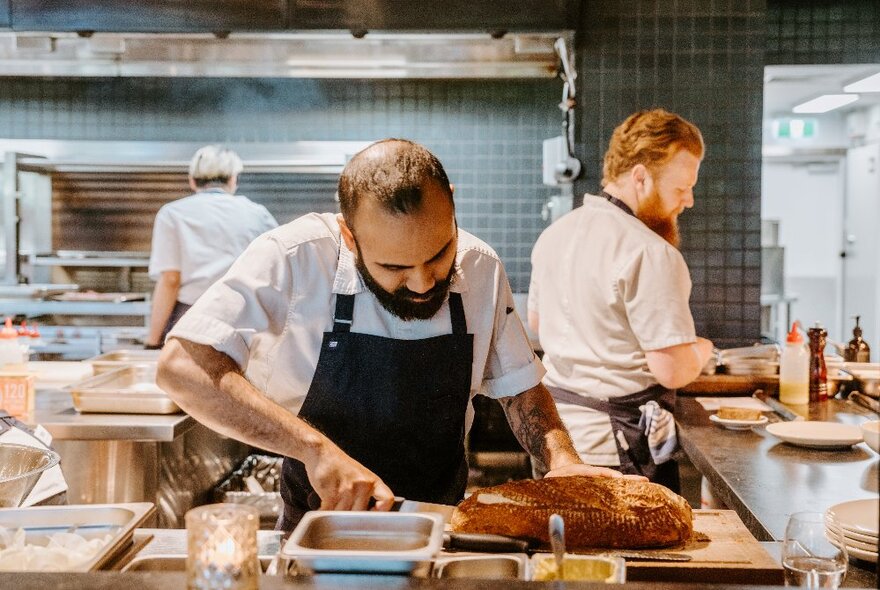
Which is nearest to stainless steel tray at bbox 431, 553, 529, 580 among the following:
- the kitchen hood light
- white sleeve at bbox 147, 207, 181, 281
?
white sleeve at bbox 147, 207, 181, 281

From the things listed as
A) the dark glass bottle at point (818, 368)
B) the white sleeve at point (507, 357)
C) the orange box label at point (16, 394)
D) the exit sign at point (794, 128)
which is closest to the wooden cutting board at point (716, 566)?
the white sleeve at point (507, 357)

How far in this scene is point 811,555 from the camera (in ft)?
4.83

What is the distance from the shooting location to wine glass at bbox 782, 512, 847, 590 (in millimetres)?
1449

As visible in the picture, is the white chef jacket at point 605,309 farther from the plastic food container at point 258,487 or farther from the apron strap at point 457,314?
the plastic food container at point 258,487

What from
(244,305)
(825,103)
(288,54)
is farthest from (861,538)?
(825,103)

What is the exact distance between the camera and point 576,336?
2922mm

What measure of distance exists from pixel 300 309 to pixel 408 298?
0.28 m

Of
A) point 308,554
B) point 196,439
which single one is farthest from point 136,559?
point 196,439

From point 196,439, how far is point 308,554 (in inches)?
95.0

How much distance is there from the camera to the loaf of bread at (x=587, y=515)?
1.64 meters

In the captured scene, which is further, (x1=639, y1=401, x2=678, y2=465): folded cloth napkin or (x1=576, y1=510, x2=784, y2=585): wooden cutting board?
(x1=639, y1=401, x2=678, y2=465): folded cloth napkin

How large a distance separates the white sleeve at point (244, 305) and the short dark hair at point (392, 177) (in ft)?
0.92

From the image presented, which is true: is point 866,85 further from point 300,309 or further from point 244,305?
point 244,305

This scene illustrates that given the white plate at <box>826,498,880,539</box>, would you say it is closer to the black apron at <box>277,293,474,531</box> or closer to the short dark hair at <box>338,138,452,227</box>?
the black apron at <box>277,293,474,531</box>
